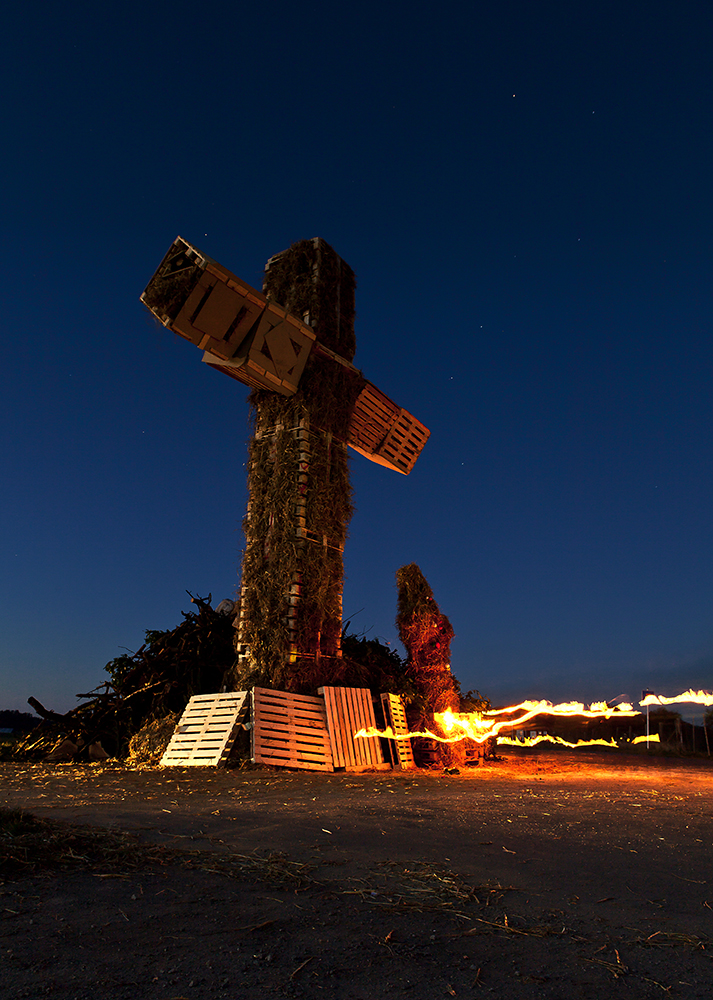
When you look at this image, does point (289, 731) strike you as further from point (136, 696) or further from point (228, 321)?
point (228, 321)

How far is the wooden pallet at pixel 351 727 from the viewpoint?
9.69 metres

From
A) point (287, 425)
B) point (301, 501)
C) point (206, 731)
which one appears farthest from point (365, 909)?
point (287, 425)

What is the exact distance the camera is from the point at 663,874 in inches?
135

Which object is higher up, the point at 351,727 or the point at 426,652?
the point at 426,652

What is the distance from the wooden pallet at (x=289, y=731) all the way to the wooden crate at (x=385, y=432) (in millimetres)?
5242

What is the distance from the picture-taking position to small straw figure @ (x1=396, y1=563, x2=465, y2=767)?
1159 centimetres

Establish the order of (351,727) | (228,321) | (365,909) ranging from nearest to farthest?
(365,909)
(351,727)
(228,321)

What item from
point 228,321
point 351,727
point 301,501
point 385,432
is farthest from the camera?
point 385,432

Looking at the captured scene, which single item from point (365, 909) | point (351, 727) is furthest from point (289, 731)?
point (365, 909)

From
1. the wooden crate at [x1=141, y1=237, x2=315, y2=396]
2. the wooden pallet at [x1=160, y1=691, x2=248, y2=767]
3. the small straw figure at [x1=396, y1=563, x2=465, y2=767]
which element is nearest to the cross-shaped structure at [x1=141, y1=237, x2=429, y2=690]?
the wooden crate at [x1=141, y1=237, x2=315, y2=396]

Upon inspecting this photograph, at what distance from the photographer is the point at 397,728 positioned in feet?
35.5

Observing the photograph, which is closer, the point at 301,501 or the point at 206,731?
the point at 206,731

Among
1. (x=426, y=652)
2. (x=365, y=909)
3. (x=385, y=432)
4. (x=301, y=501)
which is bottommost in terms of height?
(x=365, y=909)

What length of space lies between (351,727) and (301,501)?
377 cm
